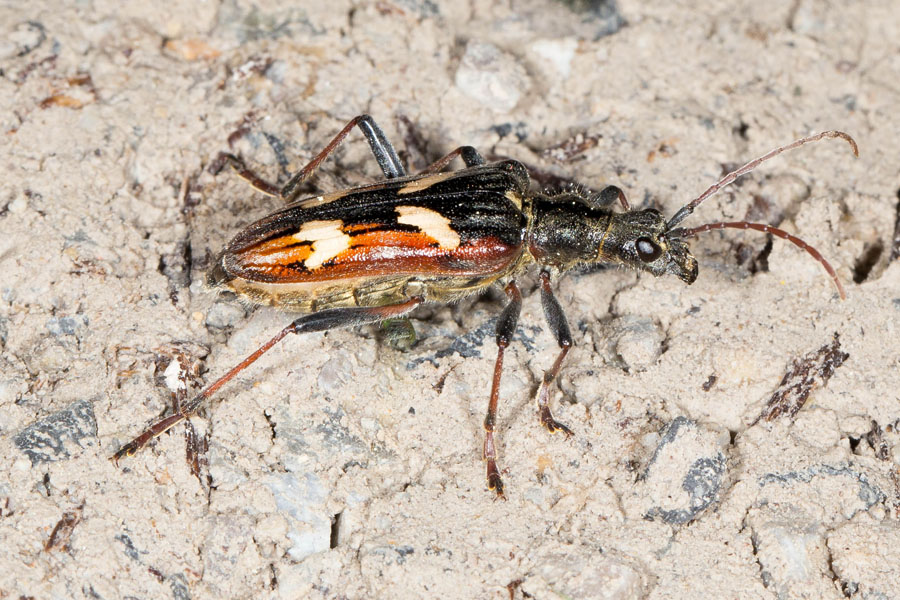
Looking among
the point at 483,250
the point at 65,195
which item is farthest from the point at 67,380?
the point at 483,250

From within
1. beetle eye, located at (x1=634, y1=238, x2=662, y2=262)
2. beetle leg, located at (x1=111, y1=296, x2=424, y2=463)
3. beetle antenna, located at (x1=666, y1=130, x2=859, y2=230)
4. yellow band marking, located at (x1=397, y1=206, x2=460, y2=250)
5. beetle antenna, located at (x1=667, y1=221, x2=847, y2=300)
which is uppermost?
beetle antenna, located at (x1=666, y1=130, x2=859, y2=230)

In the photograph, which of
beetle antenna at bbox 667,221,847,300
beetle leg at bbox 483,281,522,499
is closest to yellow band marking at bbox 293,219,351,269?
beetle leg at bbox 483,281,522,499

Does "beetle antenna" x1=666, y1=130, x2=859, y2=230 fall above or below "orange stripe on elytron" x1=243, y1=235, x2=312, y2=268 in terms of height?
above

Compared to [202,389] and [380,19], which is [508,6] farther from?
[202,389]

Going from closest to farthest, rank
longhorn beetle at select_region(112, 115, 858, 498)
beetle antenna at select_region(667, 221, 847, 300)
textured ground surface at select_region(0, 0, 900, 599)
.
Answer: textured ground surface at select_region(0, 0, 900, 599), beetle antenna at select_region(667, 221, 847, 300), longhorn beetle at select_region(112, 115, 858, 498)

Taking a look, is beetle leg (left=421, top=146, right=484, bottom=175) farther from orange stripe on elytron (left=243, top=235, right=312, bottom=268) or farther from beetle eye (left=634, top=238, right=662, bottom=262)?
beetle eye (left=634, top=238, right=662, bottom=262)

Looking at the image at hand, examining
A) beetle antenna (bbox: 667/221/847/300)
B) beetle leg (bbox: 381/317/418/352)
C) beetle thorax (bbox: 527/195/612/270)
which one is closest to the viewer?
beetle antenna (bbox: 667/221/847/300)

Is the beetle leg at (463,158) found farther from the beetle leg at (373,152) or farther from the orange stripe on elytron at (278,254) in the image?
the orange stripe on elytron at (278,254)
